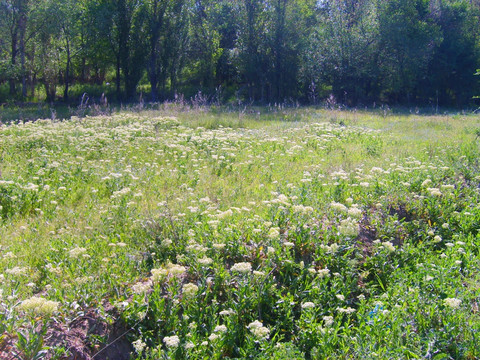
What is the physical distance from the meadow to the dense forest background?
782 inches

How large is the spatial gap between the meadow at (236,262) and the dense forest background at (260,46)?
19.9 meters

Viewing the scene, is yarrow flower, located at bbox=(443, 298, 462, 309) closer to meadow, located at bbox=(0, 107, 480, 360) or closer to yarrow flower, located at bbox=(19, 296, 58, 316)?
meadow, located at bbox=(0, 107, 480, 360)

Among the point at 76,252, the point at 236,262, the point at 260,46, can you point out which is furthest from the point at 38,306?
the point at 260,46

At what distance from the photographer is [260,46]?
2906 cm

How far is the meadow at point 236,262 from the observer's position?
3.40 metres

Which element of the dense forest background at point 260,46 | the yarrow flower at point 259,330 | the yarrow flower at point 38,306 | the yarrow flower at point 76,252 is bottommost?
the yarrow flower at point 259,330

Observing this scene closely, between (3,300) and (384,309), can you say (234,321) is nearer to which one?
(384,309)

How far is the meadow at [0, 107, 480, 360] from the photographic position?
340 cm

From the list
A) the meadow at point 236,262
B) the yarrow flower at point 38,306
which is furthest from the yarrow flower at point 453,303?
the yarrow flower at point 38,306

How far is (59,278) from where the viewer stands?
398 cm

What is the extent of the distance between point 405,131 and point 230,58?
837 inches

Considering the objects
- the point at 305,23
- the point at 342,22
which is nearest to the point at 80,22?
the point at 305,23

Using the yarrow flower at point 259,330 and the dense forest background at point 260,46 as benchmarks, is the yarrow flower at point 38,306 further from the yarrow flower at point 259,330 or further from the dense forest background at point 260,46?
the dense forest background at point 260,46

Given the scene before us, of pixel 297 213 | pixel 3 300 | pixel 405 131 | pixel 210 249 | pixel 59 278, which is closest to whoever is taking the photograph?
pixel 3 300
